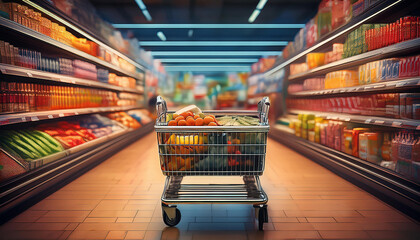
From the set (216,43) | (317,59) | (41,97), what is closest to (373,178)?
(317,59)

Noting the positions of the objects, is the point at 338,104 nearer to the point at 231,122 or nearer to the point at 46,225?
the point at 231,122

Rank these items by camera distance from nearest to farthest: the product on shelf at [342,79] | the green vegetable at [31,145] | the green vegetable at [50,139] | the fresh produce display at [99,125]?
the green vegetable at [31,145], the green vegetable at [50,139], the product on shelf at [342,79], the fresh produce display at [99,125]

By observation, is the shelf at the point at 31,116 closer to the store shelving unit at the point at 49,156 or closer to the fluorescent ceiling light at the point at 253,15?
the store shelving unit at the point at 49,156

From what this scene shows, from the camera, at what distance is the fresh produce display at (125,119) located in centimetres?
546

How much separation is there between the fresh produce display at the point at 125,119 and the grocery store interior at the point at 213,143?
1.9 inches

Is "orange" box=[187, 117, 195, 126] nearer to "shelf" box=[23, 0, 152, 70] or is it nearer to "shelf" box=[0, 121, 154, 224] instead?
"shelf" box=[0, 121, 154, 224]

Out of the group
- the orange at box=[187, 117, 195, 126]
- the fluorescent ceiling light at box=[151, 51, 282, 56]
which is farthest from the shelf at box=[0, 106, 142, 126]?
the fluorescent ceiling light at box=[151, 51, 282, 56]

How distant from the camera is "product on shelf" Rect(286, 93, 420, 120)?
230 cm

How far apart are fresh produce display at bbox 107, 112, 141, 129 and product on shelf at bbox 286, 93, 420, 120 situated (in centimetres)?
395

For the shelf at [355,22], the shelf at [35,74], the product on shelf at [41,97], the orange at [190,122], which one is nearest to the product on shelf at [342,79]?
the shelf at [355,22]

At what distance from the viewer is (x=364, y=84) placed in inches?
118

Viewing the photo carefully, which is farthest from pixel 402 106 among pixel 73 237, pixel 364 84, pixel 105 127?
pixel 105 127

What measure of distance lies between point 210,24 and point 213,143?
494 cm

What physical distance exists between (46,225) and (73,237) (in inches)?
13.5
